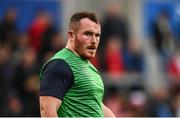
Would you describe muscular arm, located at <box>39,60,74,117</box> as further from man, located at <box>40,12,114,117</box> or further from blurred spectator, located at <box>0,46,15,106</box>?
blurred spectator, located at <box>0,46,15,106</box>

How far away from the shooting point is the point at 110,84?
16.3 m

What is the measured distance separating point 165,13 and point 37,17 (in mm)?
2786

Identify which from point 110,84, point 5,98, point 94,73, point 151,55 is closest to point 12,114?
point 5,98

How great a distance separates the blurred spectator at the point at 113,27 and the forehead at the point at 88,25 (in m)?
8.16

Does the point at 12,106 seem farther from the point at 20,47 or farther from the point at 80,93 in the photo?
the point at 80,93

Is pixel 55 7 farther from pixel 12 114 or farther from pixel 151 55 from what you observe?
pixel 12 114

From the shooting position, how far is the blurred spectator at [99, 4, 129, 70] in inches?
642

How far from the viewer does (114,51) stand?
16.1 m

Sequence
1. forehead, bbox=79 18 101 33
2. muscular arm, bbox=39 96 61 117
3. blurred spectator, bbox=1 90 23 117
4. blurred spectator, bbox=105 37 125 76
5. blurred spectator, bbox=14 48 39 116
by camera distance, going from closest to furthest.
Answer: muscular arm, bbox=39 96 61 117
forehead, bbox=79 18 101 33
blurred spectator, bbox=1 90 23 117
blurred spectator, bbox=14 48 39 116
blurred spectator, bbox=105 37 125 76

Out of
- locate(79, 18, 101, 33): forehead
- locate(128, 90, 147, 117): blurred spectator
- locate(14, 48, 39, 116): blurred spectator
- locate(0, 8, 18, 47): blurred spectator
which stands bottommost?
locate(128, 90, 147, 117): blurred spectator

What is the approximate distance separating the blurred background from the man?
6.16 m

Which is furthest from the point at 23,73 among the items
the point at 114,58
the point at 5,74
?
the point at 114,58

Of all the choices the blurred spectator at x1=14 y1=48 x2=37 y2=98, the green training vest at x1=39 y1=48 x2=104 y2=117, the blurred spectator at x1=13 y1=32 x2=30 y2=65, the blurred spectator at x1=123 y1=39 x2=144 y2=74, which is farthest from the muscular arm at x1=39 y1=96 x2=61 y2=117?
the blurred spectator at x1=123 y1=39 x2=144 y2=74

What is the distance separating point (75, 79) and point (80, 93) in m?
0.14
